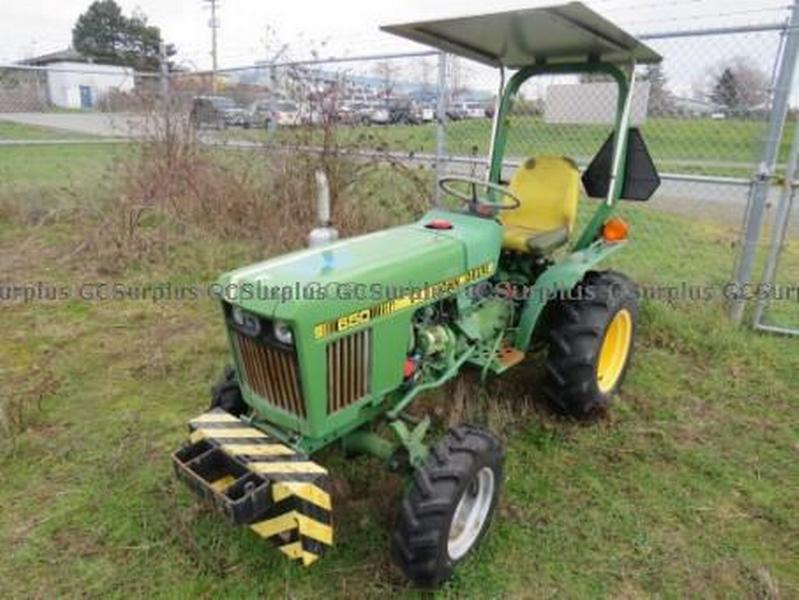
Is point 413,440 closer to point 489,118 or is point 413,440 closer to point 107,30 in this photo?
point 489,118

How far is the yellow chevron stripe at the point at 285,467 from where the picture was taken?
202 cm

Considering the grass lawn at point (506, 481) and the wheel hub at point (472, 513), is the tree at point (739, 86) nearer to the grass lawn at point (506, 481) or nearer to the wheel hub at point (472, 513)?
the grass lawn at point (506, 481)

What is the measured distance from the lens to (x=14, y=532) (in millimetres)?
2477

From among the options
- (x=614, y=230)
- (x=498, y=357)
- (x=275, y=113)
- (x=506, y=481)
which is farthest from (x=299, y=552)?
(x=275, y=113)

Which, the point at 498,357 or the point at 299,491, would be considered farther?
the point at 498,357

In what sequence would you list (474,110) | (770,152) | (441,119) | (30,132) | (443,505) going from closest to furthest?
(443,505)
(770,152)
(474,110)
(441,119)
(30,132)

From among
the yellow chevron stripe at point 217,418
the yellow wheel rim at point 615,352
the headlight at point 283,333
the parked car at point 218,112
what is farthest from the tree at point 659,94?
the parked car at point 218,112

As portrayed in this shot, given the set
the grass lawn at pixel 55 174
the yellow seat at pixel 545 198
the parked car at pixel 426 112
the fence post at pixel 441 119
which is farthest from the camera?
the grass lawn at pixel 55 174

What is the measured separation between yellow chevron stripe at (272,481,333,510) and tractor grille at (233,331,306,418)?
0.85 feet

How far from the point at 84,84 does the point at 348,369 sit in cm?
1005

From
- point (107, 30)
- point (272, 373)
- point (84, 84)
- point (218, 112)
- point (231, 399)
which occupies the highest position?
point (107, 30)

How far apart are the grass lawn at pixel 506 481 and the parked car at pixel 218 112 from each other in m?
3.40

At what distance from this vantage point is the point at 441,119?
5.19 metres

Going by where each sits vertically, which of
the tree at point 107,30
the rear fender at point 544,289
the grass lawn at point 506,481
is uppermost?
the tree at point 107,30
